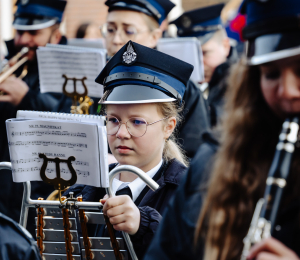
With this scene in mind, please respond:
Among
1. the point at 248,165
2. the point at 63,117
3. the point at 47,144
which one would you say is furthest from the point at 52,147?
the point at 248,165

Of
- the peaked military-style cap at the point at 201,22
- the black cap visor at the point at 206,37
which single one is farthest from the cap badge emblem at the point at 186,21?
the black cap visor at the point at 206,37

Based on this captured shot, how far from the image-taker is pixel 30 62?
4.95 metres

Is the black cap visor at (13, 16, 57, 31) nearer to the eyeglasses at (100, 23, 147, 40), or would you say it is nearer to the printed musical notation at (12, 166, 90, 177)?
the eyeglasses at (100, 23, 147, 40)

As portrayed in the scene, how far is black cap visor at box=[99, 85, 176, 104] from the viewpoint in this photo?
267 centimetres

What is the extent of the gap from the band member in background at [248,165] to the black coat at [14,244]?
16.2 inches

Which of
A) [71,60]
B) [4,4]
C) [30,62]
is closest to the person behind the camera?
[71,60]

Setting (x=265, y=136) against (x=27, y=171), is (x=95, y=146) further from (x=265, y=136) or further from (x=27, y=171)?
(x=265, y=136)

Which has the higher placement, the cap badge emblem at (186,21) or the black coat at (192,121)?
the cap badge emblem at (186,21)

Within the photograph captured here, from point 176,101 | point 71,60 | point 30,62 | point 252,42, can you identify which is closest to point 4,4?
point 30,62

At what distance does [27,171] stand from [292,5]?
4.72 feet

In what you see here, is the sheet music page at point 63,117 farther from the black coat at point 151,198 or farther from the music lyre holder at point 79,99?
the music lyre holder at point 79,99

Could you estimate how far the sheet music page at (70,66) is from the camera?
381cm

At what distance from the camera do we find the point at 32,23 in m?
4.80

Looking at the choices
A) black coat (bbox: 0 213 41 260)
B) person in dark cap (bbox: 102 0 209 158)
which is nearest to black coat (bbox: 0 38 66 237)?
person in dark cap (bbox: 102 0 209 158)
